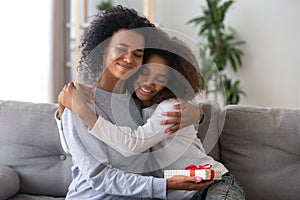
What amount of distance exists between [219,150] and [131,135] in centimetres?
55

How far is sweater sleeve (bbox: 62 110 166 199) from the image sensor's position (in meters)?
1.51

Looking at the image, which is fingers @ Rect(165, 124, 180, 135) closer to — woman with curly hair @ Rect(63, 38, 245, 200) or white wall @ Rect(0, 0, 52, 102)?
woman with curly hair @ Rect(63, 38, 245, 200)

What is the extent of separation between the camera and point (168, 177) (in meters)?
1.52

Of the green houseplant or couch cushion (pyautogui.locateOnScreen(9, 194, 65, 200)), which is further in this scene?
the green houseplant

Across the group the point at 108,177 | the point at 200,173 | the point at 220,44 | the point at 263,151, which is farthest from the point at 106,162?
the point at 220,44

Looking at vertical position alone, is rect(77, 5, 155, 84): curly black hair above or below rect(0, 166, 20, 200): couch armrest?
above

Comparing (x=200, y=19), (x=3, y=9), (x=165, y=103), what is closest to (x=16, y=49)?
(x=3, y=9)

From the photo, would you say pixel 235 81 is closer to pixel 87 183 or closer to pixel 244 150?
pixel 244 150

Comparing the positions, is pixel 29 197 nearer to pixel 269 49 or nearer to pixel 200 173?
pixel 200 173

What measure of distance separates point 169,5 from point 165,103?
3.10 m

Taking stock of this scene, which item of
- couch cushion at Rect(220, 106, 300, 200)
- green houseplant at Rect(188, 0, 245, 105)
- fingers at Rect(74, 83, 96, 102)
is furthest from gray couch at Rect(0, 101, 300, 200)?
green houseplant at Rect(188, 0, 245, 105)

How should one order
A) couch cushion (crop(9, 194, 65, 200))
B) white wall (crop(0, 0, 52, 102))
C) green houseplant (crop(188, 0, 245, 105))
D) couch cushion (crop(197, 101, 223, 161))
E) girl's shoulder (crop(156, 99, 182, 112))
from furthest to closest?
green houseplant (crop(188, 0, 245, 105)) < white wall (crop(0, 0, 52, 102)) < couch cushion (crop(9, 194, 65, 200)) < couch cushion (crop(197, 101, 223, 161)) < girl's shoulder (crop(156, 99, 182, 112))

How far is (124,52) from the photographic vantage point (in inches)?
60.4

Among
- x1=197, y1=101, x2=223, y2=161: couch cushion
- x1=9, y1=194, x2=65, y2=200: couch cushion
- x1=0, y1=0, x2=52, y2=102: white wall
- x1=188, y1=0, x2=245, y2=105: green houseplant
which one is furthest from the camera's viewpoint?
x1=188, y1=0, x2=245, y2=105: green houseplant
